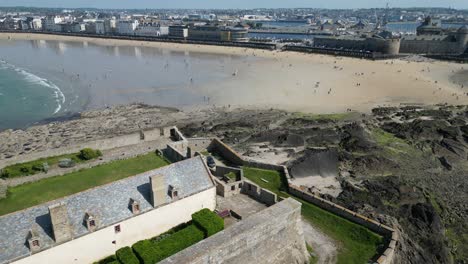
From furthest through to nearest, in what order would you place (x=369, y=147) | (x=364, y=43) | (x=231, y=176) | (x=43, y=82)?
(x=364, y=43)
(x=43, y=82)
(x=369, y=147)
(x=231, y=176)

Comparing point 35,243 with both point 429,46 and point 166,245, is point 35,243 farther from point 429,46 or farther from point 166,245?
point 429,46

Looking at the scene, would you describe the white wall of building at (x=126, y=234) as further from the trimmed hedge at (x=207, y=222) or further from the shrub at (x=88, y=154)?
the shrub at (x=88, y=154)

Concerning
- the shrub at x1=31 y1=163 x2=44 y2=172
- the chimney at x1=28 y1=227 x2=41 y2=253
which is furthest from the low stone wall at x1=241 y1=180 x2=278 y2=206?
the shrub at x1=31 y1=163 x2=44 y2=172

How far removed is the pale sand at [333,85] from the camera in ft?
204

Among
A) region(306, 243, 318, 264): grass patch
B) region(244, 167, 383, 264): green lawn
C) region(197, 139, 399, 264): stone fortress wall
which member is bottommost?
region(306, 243, 318, 264): grass patch

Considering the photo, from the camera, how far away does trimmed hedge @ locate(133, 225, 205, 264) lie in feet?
55.9

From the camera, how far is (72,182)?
81.8 ft

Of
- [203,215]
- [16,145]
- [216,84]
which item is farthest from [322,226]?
[216,84]

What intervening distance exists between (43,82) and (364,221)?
245 ft

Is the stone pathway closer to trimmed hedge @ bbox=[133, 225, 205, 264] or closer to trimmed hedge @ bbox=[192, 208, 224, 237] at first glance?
trimmed hedge @ bbox=[192, 208, 224, 237]

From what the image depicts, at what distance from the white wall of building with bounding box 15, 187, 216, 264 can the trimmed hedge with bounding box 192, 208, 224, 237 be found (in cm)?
114

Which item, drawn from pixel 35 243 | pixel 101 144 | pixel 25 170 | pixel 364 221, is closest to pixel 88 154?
pixel 101 144

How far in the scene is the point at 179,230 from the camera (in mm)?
19625

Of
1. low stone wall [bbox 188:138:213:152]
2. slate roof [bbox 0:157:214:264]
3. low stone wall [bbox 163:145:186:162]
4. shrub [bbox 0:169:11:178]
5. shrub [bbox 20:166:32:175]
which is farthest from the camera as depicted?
low stone wall [bbox 188:138:213:152]
